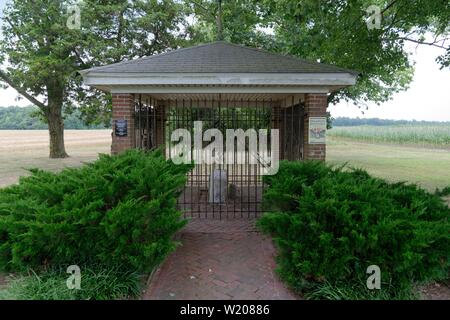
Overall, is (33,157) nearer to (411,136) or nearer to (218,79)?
(218,79)

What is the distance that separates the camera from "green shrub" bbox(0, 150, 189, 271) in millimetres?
3238

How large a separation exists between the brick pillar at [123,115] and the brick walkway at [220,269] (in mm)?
2321

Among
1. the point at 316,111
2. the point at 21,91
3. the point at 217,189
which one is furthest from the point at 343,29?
the point at 21,91

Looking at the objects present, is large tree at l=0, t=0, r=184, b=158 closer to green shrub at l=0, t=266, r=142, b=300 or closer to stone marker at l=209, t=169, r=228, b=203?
stone marker at l=209, t=169, r=228, b=203

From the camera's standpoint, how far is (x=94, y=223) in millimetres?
3322

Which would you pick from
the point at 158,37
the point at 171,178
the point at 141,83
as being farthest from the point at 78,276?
the point at 158,37

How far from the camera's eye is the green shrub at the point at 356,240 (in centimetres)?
305

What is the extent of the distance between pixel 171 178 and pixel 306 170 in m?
1.93

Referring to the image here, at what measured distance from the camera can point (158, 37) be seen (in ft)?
55.8

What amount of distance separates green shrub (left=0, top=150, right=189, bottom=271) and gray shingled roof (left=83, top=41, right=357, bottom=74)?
2.81 metres

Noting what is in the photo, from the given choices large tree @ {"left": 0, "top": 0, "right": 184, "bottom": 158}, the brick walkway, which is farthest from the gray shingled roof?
large tree @ {"left": 0, "top": 0, "right": 184, "bottom": 158}
